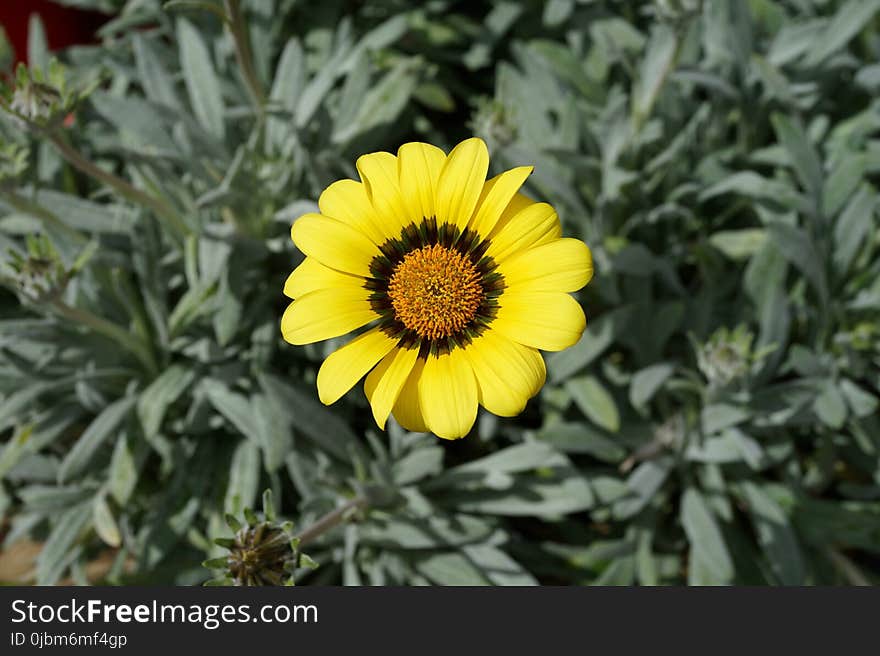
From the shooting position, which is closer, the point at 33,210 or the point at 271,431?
the point at 33,210

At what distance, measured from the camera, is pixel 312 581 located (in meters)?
2.46

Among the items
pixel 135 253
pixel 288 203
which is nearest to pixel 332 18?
pixel 288 203

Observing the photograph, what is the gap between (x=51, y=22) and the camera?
3.28 m

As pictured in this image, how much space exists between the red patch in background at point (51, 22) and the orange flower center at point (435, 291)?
2241 millimetres

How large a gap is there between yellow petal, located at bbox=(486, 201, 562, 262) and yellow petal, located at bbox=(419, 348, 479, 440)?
210mm

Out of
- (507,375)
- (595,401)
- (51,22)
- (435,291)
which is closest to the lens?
(507,375)

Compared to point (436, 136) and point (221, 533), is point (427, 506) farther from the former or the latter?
point (436, 136)

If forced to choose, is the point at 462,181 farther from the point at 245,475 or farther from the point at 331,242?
the point at 245,475

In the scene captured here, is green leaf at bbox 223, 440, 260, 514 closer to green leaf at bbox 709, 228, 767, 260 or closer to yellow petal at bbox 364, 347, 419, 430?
yellow petal at bbox 364, 347, 419, 430

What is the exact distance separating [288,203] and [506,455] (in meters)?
0.97

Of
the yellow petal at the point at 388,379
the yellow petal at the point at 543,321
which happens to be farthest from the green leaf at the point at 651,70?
the yellow petal at the point at 388,379

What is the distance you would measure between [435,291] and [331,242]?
225 mm

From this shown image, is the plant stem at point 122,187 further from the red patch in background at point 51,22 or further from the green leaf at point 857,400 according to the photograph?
the green leaf at point 857,400

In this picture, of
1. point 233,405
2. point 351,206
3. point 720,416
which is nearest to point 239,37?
point 351,206
